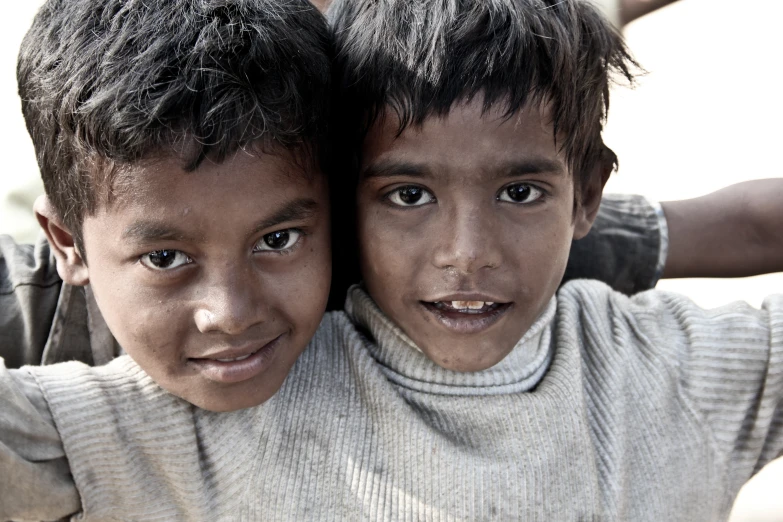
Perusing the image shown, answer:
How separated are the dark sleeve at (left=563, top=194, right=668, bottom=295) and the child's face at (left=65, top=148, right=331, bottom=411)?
0.71 meters

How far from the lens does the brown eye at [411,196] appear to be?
1443mm

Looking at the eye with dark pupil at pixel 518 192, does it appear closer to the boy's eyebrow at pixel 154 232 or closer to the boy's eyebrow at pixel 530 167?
the boy's eyebrow at pixel 530 167

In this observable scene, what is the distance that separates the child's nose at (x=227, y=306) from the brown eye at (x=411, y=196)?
262 mm

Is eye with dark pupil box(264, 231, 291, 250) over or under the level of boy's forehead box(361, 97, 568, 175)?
under

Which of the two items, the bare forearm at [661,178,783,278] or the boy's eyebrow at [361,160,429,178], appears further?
the bare forearm at [661,178,783,278]

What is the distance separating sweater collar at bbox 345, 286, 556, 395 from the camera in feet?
5.19

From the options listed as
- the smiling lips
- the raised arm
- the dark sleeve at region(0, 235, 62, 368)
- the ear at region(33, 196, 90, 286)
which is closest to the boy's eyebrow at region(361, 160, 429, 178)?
the smiling lips

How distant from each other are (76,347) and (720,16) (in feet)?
10.8

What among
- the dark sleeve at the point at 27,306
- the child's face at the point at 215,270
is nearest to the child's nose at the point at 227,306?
the child's face at the point at 215,270

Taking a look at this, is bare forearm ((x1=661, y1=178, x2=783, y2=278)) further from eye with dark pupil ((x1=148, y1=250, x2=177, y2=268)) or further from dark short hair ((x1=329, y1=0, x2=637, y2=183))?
eye with dark pupil ((x1=148, y1=250, x2=177, y2=268))

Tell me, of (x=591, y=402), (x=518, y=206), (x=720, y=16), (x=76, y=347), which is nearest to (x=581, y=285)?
(x=591, y=402)

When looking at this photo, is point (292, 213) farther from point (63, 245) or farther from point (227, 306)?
point (63, 245)

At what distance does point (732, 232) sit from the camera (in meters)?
1.87

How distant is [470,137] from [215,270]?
1.35 ft
